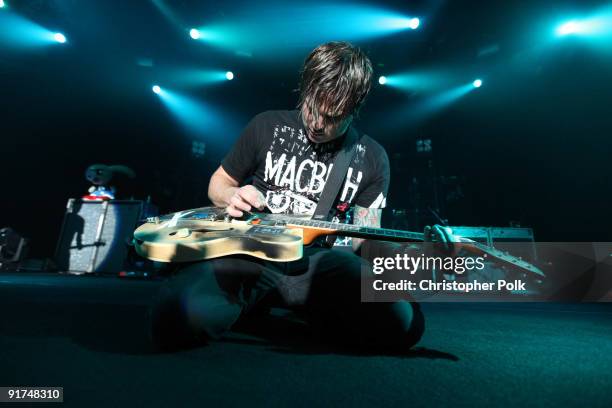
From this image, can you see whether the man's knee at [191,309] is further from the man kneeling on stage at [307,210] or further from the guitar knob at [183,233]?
the guitar knob at [183,233]

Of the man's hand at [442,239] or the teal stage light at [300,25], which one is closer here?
the man's hand at [442,239]

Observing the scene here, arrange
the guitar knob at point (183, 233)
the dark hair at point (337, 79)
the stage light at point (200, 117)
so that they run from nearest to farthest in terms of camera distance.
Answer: the guitar knob at point (183, 233), the dark hair at point (337, 79), the stage light at point (200, 117)

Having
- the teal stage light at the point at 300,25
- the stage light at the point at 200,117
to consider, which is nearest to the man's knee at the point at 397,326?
the teal stage light at the point at 300,25

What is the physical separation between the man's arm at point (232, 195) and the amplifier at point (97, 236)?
14.4 ft

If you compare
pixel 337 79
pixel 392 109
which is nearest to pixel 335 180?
pixel 337 79

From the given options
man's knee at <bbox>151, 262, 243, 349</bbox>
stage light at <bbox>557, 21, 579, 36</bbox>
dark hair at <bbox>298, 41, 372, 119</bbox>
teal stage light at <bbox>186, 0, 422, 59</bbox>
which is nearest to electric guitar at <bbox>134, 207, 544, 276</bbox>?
man's knee at <bbox>151, 262, 243, 349</bbox>

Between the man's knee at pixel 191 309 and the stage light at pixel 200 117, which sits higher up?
the stage light at pixel 200 117

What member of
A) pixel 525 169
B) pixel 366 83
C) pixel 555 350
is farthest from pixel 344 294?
pixel 525 169

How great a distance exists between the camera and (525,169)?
638 cm

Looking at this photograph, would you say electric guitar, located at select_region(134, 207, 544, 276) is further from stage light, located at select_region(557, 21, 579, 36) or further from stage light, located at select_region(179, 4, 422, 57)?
stage light, located at select_region(557, 21, 579, 36)

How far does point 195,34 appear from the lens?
21.1ft

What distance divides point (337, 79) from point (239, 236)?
1055 millimetres

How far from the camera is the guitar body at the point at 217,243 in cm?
122

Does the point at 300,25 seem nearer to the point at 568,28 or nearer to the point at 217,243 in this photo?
the point at 568,28
